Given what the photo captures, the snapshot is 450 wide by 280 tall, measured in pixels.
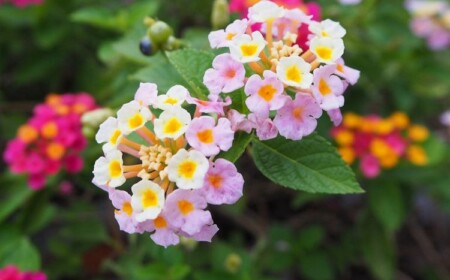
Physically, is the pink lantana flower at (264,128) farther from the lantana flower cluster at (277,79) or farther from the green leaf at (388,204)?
the green leaf at (388,204)

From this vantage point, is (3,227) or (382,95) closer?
(3,227)

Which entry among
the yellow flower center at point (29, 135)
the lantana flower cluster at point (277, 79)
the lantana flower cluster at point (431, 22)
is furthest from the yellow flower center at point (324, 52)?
the lantana flower cluster at point (431, 22)

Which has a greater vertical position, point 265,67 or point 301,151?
point 265,67

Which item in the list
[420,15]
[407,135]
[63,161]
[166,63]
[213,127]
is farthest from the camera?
[420,15]

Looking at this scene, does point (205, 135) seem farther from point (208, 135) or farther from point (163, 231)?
point (163, 231)

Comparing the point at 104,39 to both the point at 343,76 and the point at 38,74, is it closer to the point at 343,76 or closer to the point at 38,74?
the point at 38,74

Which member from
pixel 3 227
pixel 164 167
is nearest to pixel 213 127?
pixel 164 167

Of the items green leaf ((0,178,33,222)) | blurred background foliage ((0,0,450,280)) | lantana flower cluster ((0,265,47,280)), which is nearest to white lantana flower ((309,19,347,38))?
blurred background foliage ((0,0,450,280))
